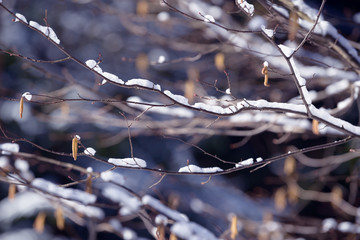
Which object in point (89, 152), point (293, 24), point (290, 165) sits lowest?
point (290, 165)

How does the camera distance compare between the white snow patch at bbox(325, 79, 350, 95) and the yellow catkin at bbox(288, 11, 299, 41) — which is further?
→ the white snow patch at bbox(325, 79, 350, 95)

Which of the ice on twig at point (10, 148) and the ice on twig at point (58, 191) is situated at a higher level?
the ice on twig at point (10, 148)

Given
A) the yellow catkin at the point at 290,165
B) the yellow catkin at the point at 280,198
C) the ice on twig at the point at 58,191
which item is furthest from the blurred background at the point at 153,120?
the ice on twig at the point at 58,191

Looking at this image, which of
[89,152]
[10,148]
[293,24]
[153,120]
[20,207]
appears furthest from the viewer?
[20,207]

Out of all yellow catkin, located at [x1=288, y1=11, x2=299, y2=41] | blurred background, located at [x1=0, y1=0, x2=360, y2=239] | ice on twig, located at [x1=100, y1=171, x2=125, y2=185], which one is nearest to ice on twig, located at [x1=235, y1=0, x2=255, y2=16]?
yellow catkin, located at [x1=288, y1=11, x2=299, y2=41]

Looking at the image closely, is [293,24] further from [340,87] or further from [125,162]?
[340,87]

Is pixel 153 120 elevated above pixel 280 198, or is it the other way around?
pixel 280 198

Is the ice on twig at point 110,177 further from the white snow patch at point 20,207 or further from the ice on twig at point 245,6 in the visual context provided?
the white snow patch at point 20,207

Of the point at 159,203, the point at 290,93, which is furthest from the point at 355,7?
the point at 159,203

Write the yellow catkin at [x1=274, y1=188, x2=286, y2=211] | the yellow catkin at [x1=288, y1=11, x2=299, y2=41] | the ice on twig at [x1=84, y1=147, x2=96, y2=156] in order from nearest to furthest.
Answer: the ice on twig at [x1=84, y1=147, x2=96, y2=156] < the yellow catkin at [x1=288, y1=11, x2=299, y2=41] < the yellow catkin at [x1=274, y1=188, x2=286, y2=211]

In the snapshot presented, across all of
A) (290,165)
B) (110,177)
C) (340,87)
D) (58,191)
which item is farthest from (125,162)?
(340,87)

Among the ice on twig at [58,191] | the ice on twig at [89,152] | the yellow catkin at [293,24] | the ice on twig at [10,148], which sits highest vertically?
the yellow catkin at [293,24]

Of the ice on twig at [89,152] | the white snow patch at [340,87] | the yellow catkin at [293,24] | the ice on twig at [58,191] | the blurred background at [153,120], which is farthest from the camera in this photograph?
the blurred background at [153,120]

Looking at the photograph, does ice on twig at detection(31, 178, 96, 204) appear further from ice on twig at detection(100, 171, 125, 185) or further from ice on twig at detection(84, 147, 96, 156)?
ice on twig at detection(84, 147, 96, 156)
